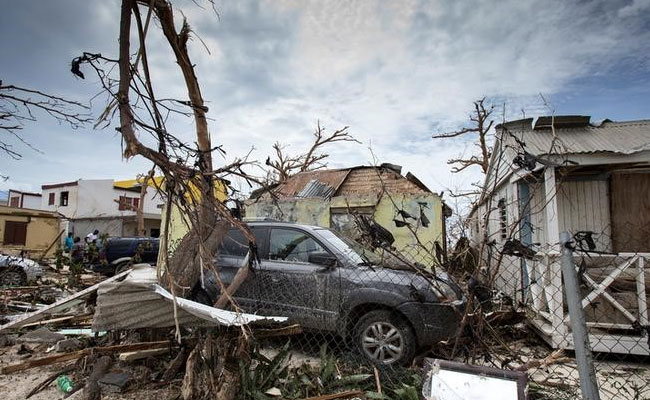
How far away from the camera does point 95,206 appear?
112ft

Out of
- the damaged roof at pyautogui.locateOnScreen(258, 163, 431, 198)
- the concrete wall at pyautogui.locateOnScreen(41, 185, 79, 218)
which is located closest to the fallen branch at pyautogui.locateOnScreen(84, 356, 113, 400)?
the damaged roof at pyautogui.locateOnScreen(258, 163, 431, 198)

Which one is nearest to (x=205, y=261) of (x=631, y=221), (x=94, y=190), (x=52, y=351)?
(x=52, y=351)

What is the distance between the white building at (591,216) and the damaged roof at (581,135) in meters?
0.02

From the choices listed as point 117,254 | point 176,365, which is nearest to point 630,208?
point 176,365

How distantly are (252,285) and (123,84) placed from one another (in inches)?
124

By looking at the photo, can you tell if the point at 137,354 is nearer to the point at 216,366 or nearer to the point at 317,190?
the point at 216,366

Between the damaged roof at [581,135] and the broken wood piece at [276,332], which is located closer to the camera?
the broken wood piece at [276,332]

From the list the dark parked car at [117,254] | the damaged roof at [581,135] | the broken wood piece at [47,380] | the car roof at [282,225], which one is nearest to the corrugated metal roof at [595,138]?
the damaged roof at [581,135]

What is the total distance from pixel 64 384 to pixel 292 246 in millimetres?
2999

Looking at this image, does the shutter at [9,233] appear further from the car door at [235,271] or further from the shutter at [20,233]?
the car door at [235,271]

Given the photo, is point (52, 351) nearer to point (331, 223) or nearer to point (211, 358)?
point (211, 358)

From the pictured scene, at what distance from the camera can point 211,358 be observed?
11.0 feet

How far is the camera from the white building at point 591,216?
534 centimetres

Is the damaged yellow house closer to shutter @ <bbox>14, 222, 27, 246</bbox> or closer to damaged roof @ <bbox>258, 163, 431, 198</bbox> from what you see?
damaged roof @ <bbox>258, 163, 431, 198</bbox>
